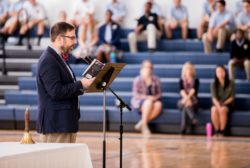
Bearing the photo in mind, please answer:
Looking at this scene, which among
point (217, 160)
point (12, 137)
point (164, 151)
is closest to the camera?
point (217, 160)

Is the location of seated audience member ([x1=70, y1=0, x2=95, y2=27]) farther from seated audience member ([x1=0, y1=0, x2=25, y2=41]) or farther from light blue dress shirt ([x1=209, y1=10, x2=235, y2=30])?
light blue dress shirt ([x1=209, y1=10, x2=235, y2=30])

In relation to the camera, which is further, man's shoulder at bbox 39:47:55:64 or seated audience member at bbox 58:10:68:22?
seated audience member at bbox 58:10:68:22

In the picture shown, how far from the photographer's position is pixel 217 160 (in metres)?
11.3

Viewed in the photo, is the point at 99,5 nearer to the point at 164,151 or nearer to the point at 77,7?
the point at 77,7

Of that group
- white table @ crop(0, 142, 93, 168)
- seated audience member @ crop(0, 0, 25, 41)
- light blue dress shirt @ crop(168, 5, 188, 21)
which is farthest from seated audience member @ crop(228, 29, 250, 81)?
white table @ crop(0, 142, 93, 168)

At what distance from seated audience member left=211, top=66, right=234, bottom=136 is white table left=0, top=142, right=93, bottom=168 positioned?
31.9 feet

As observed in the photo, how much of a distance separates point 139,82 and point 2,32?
5.54 m

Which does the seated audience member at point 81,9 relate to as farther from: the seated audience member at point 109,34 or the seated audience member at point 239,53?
the seated audience member at point 239,53

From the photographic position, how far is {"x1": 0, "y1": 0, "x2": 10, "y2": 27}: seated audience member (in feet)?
69.0

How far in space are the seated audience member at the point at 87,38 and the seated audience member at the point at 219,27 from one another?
116 inches

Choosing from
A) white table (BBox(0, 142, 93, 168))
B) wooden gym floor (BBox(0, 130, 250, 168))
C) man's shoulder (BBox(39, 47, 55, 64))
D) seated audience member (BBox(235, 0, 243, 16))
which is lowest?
wooden gym floor (BBox(0, 130, 250, 168))

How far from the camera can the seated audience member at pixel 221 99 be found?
15.9m

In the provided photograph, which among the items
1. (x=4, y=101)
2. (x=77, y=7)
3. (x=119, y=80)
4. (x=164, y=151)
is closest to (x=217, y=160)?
(x=164, y=151)

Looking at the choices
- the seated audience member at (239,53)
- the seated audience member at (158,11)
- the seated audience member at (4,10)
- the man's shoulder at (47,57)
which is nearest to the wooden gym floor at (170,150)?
the seated audience member at (239,53)
